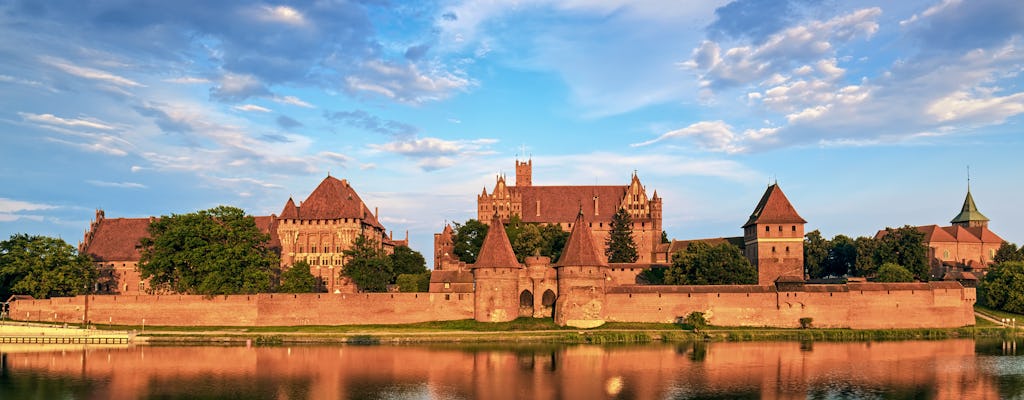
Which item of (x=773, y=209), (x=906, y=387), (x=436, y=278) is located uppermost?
(x=773, y=209)

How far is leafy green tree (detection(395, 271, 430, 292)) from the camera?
6531cm

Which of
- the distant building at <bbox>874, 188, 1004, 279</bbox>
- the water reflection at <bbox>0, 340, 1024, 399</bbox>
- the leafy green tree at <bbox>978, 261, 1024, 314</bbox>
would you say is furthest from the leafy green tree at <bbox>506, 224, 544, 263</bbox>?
the distant building at <bbox>874, 188, 1004, 279</bbox>

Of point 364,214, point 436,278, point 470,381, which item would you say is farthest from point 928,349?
point 364,214

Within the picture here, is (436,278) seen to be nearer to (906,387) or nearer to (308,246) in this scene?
(308,246)

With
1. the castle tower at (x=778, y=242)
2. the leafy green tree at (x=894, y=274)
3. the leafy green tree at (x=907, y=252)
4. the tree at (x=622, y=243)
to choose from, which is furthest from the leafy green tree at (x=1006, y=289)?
the tree at (x=622, y=243)

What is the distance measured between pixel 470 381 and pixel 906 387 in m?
17.3

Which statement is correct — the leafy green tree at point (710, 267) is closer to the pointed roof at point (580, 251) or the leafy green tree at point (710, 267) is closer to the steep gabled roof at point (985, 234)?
the pointed roof at point (580, 251)

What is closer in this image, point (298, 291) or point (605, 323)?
point (605, 323)

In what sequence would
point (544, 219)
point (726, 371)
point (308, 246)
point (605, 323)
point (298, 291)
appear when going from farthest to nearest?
1. point (544, 219)
2. point (308, 246)
3. point (298, 291)
4. point (605, 323)
5. point (726, 371)

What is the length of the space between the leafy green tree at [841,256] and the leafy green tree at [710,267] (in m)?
18.1

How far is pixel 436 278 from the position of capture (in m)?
62.4

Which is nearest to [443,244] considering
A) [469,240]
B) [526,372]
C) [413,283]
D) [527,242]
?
[469,240]

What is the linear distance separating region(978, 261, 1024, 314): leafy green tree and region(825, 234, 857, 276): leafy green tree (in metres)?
13.9

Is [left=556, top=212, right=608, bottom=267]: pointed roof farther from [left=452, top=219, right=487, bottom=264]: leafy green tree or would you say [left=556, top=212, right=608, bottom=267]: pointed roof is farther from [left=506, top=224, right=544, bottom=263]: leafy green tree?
[left=452, top=219, right=487, bottom=264]: leafy green tree
